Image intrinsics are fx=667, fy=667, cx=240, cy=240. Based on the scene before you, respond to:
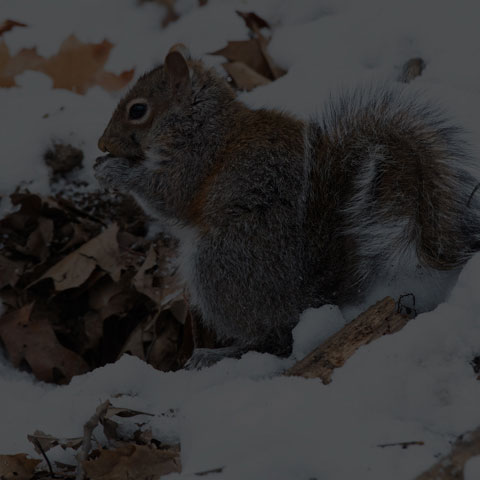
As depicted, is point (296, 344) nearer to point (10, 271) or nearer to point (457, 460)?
point (457, 460)

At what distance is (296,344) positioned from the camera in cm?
199

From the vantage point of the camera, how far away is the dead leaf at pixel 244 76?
3.27 metres

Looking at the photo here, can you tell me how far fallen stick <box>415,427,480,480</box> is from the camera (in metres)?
1.22

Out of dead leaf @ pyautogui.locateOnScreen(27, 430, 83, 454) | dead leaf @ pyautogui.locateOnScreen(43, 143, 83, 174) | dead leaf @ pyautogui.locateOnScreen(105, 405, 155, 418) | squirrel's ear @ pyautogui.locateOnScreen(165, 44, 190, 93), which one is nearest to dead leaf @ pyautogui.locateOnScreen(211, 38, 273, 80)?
dead leaf @ pyautogui.locateOnScreen(43, 143, 83, 174)

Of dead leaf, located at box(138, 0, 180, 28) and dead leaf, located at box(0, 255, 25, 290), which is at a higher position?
dead leaf, located at box(138, 0, 180, 28)

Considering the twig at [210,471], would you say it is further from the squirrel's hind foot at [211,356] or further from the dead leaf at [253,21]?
the dead leaf at [253,21]

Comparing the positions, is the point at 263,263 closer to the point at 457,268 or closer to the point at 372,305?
the point at 372,305

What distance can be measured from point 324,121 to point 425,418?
1.09m

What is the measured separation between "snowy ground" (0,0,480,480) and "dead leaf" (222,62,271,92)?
3.6 inches

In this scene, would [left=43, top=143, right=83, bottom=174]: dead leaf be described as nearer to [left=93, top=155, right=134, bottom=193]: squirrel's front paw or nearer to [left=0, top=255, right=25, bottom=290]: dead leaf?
[left=0, top=255, right=25, bottom=290]: dead leaf

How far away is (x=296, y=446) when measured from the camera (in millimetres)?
1313

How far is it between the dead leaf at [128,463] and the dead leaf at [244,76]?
83.3 inches

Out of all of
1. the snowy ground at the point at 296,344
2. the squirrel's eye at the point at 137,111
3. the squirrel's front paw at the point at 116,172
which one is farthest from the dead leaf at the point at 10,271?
the squirrel's eye at the point at 137,111

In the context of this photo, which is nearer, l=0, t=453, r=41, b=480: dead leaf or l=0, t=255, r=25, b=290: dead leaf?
l=0, t=453, r=41, b=480: dead leaf
